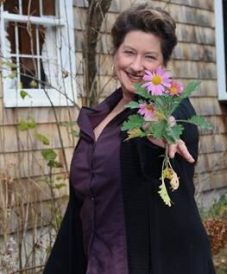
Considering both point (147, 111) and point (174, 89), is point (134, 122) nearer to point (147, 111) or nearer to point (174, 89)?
point (147, 111)

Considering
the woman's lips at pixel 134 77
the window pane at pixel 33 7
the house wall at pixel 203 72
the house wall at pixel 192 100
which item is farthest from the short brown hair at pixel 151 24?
the house wall at pixel 203 72

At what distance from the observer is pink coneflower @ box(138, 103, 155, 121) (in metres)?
2.06

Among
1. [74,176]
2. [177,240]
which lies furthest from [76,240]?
[177,240]

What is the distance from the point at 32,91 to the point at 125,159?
335cm

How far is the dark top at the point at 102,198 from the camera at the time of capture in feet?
7.71

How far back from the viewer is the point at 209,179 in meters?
7.75

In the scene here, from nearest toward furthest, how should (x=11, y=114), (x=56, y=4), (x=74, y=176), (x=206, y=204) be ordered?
(x=74, y=176), (x=11, y=114), (x=56, y=4), (x=206, y=204)

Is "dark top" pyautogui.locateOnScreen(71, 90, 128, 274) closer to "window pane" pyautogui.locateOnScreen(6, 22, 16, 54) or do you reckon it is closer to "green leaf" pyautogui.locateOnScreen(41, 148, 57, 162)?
"green leaf" pyautogui.locateOnScreen(41, 148, 57, 162)

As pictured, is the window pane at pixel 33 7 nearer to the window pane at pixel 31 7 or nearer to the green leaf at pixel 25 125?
the window pane at pixel 31 7

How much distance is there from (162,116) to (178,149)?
5.3 inches

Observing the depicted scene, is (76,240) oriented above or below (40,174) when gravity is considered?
below

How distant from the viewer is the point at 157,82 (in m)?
2.11

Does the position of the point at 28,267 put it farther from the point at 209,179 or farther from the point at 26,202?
the point at 209,179

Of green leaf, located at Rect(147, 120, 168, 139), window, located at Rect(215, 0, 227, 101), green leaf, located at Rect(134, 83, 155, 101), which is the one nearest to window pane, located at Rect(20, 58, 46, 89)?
Result: window, located at Rect(215, 0, 227, 101)
